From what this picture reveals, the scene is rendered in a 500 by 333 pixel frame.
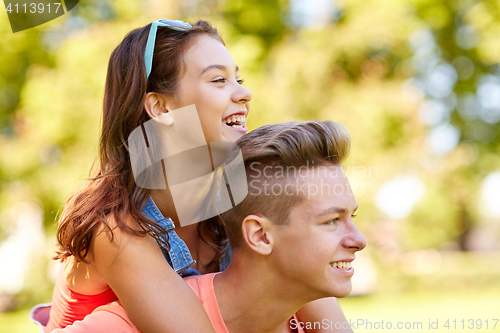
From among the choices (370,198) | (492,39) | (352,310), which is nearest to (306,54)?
(370,198)

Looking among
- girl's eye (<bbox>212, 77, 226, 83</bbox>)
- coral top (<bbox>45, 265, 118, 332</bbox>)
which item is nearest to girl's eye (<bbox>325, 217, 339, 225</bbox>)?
girl's eye (<bbox>212, 77, 226, 83</bbox>)

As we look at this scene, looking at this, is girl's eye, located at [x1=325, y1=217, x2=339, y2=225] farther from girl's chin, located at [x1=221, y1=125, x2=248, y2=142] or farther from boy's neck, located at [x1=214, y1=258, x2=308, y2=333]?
girl's chin, located at [x1=221, y1=125, x2=248, y2=142]

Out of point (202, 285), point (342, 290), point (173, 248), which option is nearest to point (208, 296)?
point (202, 285)

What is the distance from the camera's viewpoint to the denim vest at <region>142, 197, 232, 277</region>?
2.40 meters

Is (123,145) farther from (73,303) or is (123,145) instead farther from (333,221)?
(333,221)

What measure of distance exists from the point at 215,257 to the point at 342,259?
3.30ft

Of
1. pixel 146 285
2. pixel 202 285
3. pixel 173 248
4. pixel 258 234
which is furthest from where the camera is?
pixel 173 248

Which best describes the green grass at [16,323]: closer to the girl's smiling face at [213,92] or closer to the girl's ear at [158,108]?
the girl's ear at [158,108]

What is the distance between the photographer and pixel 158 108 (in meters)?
2.63

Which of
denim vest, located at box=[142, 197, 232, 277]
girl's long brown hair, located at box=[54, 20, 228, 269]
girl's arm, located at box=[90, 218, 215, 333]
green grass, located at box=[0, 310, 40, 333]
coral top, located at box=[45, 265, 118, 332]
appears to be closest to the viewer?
girl's arm, located at box=[90, 218, 215, 333]

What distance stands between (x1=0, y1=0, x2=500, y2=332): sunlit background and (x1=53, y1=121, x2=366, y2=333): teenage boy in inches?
295

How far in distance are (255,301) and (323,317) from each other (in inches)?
23.7

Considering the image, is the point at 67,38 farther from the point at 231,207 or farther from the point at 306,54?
the point at 231,207

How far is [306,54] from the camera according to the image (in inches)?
478
